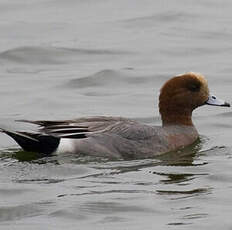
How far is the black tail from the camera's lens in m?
11.2

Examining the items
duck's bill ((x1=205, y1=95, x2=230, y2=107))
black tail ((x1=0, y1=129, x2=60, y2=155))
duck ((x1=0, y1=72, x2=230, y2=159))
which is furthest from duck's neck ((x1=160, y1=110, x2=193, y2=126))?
black tail ((x1=0, y1=129, x2=60, y2=155))

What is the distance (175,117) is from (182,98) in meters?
0.21

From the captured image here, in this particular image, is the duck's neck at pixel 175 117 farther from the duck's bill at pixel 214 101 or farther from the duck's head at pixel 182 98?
the duck's bill at pixel 214 101

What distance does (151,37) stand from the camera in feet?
56.6

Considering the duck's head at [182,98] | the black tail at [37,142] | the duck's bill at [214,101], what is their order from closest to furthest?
the black tail at [37,142]
the duck's head at [182,98]
the duck's bill at [214,101]

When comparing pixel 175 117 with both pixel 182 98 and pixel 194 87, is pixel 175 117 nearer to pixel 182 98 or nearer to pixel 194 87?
pixel 182 98

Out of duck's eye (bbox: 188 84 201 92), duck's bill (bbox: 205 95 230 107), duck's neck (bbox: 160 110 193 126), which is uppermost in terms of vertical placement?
duck's eye (bbox: 188 84 201 92)

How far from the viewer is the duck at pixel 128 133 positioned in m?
11.2

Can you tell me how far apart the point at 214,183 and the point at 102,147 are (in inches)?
50.6

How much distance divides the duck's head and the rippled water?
0.40 m

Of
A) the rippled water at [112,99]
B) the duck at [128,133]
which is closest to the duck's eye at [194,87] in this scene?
the duck at [128,133]

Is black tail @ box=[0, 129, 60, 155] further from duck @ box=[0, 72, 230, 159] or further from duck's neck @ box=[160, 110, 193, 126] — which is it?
duck's neck @ box=[160, 110, 193, 126]

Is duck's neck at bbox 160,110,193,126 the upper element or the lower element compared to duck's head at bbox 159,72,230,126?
lower

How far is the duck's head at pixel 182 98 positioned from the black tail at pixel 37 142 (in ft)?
4.53
